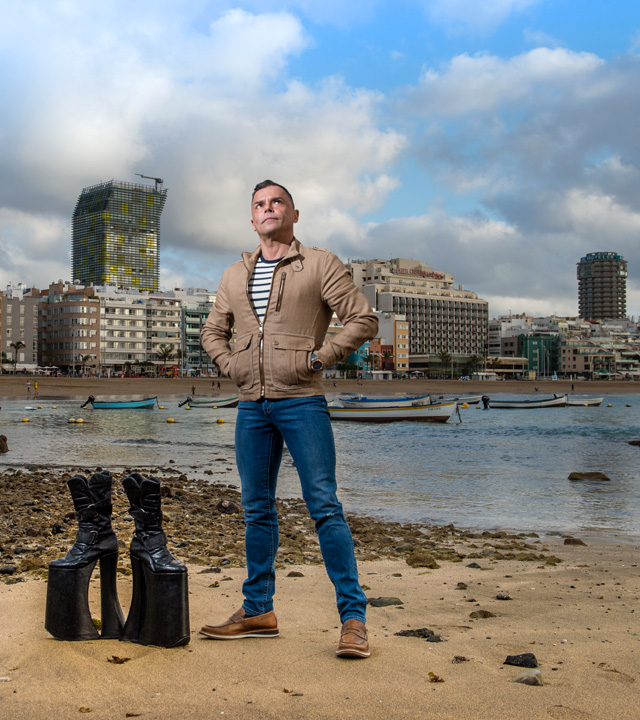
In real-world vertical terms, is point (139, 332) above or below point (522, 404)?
above

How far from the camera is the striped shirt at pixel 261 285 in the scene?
4184 mm

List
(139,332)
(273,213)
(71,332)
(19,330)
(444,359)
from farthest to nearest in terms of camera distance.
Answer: (444,359)
(139,332)
(19,330)
(71,332)
(273,213)

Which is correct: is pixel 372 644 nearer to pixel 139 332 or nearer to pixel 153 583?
pixel 153 583

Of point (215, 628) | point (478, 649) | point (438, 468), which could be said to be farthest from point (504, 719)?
point (438, 468)

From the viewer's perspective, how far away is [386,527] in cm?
1007

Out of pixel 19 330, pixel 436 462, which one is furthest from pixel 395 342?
pixel 436 462

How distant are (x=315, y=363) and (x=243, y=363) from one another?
0.45m

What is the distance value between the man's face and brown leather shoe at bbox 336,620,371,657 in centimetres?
219

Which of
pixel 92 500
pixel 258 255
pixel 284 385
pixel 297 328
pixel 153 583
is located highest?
pixel 258 255

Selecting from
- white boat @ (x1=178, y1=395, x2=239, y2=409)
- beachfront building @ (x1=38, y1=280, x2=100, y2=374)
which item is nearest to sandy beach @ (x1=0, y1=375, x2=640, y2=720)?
white boat @ (x1=178, y1=395, x2=239, y2=409)

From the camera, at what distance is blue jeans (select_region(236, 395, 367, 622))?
4.02 meters

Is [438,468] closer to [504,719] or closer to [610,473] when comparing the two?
[610,473]

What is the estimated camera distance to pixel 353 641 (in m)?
3.75

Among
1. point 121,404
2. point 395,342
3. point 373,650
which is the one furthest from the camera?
point 395,342
